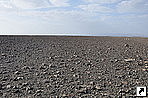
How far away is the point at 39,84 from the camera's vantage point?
349 centimetres

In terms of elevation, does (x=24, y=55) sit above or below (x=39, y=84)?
above

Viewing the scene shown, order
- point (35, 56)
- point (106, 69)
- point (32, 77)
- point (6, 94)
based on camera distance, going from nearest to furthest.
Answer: point (6, 94)
point (32, 77)
point (106, 69)
point (35, 56)

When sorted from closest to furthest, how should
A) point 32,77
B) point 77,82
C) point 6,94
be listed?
point 6,94 → point 77,82 → point 32,77

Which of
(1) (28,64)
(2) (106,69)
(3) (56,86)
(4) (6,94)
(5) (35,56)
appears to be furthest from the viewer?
(5) (35,56)

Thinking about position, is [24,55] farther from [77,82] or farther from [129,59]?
[129,59]

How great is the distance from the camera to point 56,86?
11.1ft

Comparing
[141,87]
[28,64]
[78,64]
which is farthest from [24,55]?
[141,87]

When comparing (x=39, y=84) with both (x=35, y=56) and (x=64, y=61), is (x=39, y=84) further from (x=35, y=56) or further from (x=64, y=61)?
(x=35, y=56)

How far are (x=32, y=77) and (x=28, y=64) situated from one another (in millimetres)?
1115

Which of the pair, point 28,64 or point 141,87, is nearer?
point 141,87

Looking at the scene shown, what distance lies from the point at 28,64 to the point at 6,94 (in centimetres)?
193

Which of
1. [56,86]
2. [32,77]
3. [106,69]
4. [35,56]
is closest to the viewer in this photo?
[56,86]

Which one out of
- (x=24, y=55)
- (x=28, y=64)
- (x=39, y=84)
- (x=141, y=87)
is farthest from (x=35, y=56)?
(x=141, y=87)

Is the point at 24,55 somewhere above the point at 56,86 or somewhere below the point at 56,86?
above
